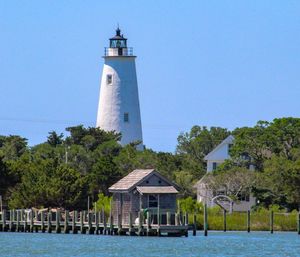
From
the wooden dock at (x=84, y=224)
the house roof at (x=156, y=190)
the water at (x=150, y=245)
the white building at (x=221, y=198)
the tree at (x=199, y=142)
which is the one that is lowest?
the water at (x=150, y=245)

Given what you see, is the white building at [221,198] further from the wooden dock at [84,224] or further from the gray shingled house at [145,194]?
the gray shingled house at [145,194]

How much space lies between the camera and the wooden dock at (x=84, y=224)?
93.7 m

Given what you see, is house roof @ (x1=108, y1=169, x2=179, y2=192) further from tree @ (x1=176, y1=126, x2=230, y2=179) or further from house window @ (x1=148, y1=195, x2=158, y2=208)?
tree @ (x1=176, y1=126, x2=230, y2=179)

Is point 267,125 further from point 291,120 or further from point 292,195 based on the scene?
point 292,195

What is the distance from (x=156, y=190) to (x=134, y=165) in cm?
2557

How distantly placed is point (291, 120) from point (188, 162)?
16726mm

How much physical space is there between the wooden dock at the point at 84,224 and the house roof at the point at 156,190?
6.45 ft

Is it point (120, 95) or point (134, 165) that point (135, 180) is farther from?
point (120, 95)

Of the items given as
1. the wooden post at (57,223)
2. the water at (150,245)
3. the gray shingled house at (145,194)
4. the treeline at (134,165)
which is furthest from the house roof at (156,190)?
the treeline at (134,165)

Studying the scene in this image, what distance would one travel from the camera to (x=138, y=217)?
96375 mm

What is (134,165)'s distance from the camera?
12294 cm

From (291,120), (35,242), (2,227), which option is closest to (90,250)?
(35,242)

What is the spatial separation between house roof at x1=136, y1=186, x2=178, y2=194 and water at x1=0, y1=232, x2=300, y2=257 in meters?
3.06

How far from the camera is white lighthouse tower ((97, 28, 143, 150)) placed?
139000 millimetres
